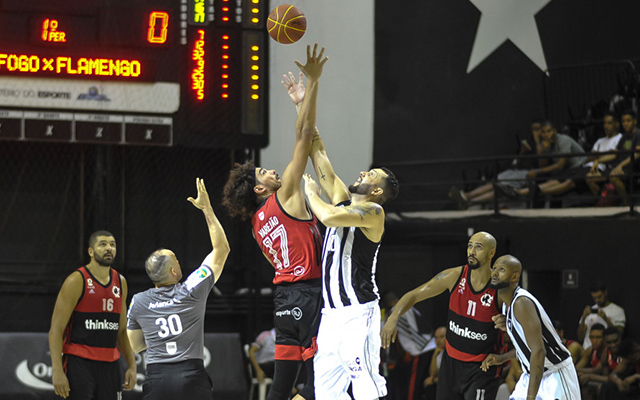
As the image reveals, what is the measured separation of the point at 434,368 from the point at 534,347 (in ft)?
13.2

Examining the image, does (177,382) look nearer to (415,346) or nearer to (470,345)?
(470,345)

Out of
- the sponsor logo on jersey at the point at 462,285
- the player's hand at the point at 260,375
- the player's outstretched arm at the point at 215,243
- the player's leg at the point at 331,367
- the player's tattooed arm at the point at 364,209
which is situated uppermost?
the player's tattooed arm at the point at 364,209

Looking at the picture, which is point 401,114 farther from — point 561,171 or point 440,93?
point 561,171

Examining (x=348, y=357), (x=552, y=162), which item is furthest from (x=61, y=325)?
(x=552, y=162)

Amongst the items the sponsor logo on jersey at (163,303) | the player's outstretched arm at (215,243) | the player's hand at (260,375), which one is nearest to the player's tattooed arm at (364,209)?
the player's outstretched arm at (215,243)

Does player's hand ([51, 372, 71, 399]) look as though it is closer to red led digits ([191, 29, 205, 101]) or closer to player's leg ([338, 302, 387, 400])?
player's leg ([338, 302, 387, 400])

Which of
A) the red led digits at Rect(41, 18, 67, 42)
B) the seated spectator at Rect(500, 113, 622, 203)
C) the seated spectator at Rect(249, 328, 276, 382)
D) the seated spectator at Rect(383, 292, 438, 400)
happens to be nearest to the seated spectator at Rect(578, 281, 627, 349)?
the seated spectator at Rect(500, 113, 622, 203)

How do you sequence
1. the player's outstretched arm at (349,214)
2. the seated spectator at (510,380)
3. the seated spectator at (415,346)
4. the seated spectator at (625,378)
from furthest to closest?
the seated spectator at (415,346) < the seated spectator at (510,380) < the seated spectator at (625,378) < the player's outstretched arm at (349,214)

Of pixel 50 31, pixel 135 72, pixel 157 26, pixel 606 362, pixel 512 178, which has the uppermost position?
pixel 157 26

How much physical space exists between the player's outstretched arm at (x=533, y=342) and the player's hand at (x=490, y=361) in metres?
0.56

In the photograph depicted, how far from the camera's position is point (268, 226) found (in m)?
5.83

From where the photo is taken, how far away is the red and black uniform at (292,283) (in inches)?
223

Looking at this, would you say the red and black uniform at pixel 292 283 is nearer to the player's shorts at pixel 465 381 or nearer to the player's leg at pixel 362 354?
the player's leg at pixel 362 354

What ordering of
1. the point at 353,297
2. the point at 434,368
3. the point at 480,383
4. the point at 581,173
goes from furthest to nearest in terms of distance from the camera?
the point at 581,173
the point at 434,368
the point at 480,383
the point at 353,297
